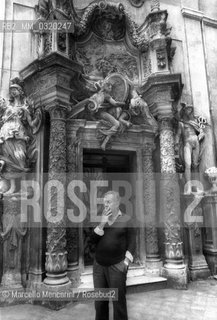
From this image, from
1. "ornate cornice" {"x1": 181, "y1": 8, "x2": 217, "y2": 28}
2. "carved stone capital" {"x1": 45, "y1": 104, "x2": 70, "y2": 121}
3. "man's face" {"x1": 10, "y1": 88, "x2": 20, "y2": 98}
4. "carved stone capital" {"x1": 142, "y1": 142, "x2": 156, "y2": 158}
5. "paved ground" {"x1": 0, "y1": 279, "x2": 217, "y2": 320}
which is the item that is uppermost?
"ornate cornice" {"x1": 181, "y1": 8, "x2": 217, "y2": 28}

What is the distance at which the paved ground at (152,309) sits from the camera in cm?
349

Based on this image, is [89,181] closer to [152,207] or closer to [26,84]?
[152,207]

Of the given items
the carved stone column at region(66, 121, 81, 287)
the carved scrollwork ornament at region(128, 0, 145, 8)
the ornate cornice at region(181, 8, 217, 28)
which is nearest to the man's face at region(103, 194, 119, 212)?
the carved stone column at region(66, 121, 81, 287)

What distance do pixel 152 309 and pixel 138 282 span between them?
770 millimetres

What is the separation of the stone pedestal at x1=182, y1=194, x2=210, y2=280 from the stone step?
0.86 meters

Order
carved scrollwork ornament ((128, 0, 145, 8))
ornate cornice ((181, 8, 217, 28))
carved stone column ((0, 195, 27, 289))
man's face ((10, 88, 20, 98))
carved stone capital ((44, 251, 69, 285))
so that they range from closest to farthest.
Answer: carved stone capital ((44, 251, 69, 285))
carved stone column ((0, 195, 27, 289))
man's face ((10, 88, 20, 98))
carved scrollwork ornament ((128, 0, 145, 8))
ornate cornice ((181, 8, 217, 28))

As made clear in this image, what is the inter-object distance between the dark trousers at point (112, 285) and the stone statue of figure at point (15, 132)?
223cm

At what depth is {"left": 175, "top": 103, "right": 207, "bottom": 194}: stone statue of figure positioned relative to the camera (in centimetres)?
544

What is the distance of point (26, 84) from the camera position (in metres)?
4.87

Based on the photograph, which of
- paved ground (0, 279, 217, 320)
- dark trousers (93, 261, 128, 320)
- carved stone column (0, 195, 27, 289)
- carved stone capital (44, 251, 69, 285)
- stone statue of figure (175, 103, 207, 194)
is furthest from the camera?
stone statue of figure (175, 103, 207, 194)

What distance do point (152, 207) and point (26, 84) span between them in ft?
10.7

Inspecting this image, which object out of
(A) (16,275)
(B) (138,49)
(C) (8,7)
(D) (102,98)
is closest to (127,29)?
(B) (138,49)
